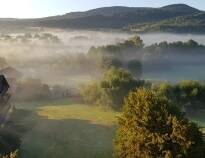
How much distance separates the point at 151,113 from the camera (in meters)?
46.0

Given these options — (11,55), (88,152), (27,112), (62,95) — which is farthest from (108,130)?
(11,55)

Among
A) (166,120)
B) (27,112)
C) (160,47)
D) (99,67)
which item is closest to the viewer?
(166,120)

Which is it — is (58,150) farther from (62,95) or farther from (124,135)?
(62,95)

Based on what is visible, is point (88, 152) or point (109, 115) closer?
point (88, 152)

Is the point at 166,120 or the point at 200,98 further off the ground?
the point at 166,120

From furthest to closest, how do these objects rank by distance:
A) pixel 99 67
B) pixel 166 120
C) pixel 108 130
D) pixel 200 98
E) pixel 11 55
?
pixel 11 55, pixel 99 67, pixel 200 98, pixel 108 130, pixel 166 120

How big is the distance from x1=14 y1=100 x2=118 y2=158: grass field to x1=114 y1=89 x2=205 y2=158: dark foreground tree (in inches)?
403

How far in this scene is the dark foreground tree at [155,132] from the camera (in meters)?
43.3

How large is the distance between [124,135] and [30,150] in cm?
1478

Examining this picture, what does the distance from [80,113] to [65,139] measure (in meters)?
22.3

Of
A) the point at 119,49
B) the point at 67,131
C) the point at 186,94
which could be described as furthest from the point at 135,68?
the point at 67,131

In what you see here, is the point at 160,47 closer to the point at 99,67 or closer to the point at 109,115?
the point at 99,67

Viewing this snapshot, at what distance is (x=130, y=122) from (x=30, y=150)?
15.9 meters

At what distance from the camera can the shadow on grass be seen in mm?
57094
